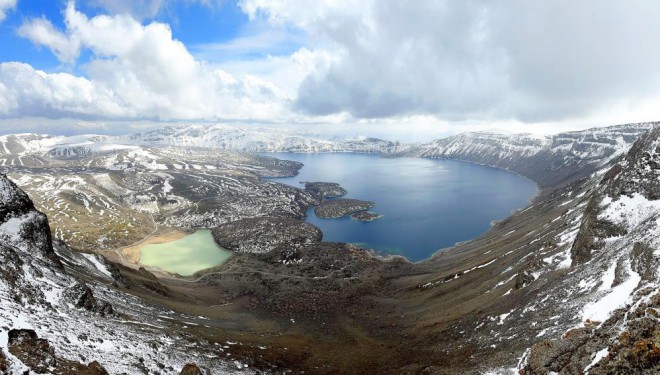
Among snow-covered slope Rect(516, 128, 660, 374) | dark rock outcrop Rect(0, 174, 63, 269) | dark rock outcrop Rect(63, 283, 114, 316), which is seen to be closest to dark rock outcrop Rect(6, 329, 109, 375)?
dark rock outcrop Rect(63, 283, 114, 316)

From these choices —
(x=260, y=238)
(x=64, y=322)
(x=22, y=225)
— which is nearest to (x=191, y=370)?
(x=64, y=322)

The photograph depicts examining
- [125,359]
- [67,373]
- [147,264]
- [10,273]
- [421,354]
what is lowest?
[147,264]

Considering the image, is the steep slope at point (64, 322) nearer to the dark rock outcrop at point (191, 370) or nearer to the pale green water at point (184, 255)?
the dark rock outcrop at point (191, 370)

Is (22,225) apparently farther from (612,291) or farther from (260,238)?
(260,238)

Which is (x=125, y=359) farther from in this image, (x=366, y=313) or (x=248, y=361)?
(x=366, y=313)

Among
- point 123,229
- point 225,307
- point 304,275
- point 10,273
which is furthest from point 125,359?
point 123,229

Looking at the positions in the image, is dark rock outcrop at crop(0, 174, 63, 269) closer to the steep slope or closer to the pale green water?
the steep slope
